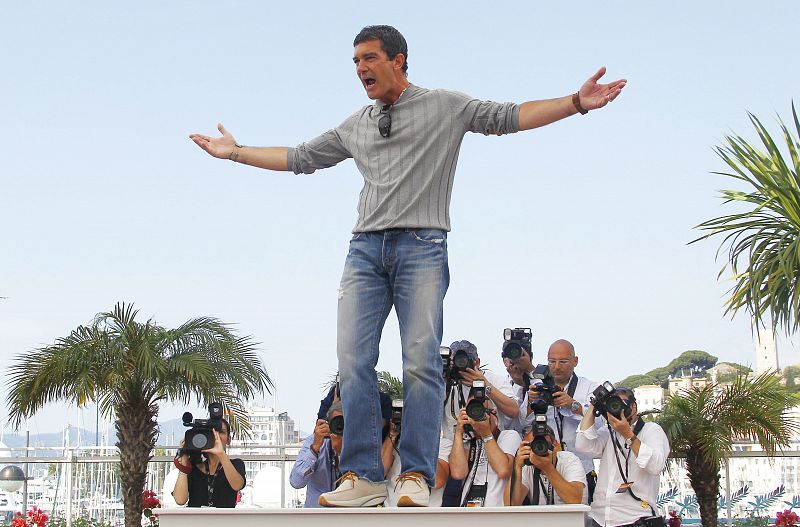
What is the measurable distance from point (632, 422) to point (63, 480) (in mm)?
7543

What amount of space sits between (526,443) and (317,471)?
120 centimetres

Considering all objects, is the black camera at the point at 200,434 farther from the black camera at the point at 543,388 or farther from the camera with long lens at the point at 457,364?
the black camera at the point at 543,388

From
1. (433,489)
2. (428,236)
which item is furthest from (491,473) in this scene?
(428,236)

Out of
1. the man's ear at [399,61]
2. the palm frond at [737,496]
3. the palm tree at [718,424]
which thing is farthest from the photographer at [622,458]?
the palm frond at [737,496]

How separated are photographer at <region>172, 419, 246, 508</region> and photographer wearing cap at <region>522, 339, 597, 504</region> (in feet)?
5.76

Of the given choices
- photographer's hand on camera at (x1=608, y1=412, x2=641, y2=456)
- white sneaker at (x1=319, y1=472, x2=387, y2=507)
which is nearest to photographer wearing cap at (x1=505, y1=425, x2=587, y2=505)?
photographer's hand on camera at (x1=608, y1=412, x2=641, y2=456)

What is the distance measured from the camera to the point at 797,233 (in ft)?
32.0

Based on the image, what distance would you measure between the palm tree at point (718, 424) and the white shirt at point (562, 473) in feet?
14.0

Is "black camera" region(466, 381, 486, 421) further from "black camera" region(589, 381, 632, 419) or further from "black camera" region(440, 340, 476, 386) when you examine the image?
"black camera" region(589, 381, 632, 419)

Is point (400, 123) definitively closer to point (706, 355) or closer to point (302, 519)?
point (302, 519)

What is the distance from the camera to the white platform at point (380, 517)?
3264mm

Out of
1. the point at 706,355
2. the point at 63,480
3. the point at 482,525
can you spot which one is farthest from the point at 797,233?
the point at 706,355

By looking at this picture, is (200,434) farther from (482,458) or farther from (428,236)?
(428,236)

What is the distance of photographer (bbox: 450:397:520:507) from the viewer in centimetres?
528
